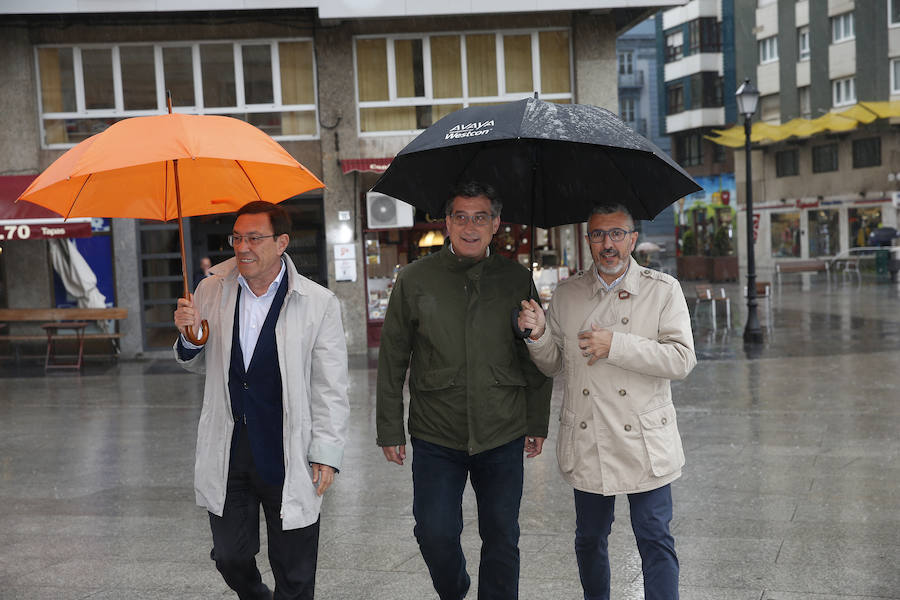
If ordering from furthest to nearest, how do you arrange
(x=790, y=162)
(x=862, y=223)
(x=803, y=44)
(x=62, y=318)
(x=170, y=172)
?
1. (x=790, y=162)
2. (x=803, y=44)
3. (x=862, y=223)
4. (x=62, y=318)
5. (x=170, y=172)

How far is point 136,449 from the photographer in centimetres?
918

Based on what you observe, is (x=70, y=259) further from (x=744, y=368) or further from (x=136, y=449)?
(x=744, y=368)

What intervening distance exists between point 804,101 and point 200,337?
166 feet

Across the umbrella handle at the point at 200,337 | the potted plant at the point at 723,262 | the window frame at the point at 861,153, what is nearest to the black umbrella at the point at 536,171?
the umbrella handle at the point at 200,337

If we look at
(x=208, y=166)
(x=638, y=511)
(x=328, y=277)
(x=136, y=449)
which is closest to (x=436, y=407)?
(x=638, y=511)

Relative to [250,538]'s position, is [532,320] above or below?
above

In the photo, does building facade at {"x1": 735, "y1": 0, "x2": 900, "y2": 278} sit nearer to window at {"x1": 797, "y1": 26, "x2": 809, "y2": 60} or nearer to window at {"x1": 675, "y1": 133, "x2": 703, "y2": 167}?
window at {"x1": 797, "y1": 26, "x2": 809, "y2": 60}

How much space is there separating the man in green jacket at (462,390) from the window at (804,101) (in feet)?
161

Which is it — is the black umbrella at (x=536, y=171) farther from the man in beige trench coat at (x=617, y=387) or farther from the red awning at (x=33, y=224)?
the red awning at (x=33, y=224)

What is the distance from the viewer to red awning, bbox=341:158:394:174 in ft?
54.6

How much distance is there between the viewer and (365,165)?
55.4ft

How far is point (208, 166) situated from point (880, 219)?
4620 centimetres

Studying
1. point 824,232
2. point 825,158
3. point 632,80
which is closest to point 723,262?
point 824,232

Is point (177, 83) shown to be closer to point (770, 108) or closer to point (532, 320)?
point (532, 320)
